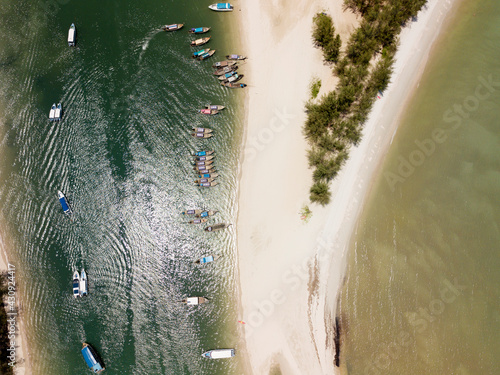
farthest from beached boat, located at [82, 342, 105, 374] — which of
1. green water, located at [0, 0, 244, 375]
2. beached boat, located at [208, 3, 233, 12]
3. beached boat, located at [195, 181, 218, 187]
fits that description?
beached boat, located at [208, 3, 233, 12]

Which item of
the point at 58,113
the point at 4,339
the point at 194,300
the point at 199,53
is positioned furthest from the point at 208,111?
the point at 4,339

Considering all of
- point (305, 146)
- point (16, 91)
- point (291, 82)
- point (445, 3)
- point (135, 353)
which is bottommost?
point (135, 353)

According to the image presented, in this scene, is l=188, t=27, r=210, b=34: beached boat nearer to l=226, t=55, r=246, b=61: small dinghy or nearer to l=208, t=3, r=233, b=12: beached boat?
l=208, t=3, r=233, b=12: beached boat

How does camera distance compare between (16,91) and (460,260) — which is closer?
(460,260)

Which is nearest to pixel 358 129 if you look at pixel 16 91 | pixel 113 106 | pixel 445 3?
pixel 445 3

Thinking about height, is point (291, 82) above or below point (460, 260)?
above

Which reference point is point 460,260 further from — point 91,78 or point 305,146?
point 91,78

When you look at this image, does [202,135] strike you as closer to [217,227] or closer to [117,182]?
[217,227]
